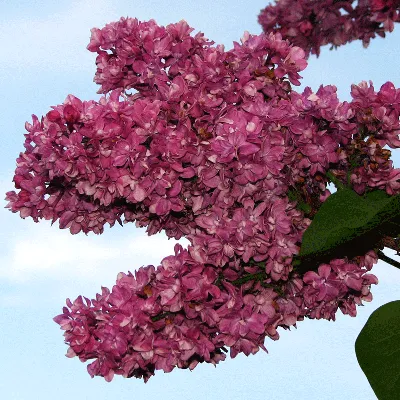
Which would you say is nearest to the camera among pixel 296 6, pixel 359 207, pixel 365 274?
pixel 359 207

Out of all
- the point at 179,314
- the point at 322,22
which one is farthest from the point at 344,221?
the point at 322,22

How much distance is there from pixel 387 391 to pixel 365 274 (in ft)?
1.55

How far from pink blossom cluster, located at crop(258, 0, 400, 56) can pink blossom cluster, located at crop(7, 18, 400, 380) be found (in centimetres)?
159

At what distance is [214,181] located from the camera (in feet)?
8.48

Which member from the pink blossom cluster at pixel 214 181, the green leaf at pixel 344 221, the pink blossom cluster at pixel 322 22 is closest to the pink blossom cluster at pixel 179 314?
the pink blossom cluster at pixel 214 181

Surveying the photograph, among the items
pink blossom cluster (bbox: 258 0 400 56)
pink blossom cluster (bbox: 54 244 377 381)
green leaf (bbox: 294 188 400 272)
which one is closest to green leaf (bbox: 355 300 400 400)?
pink blossom cluster (bbox: 54 244 377 381)

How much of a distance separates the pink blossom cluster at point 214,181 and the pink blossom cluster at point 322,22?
1595 millimetres

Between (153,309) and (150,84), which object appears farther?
(150,84)

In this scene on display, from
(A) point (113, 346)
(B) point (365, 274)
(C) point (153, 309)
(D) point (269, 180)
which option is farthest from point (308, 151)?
(A) point (113, 346)

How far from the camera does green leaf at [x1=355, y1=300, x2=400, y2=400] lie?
256 cm

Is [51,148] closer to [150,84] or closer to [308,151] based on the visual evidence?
[150,84]

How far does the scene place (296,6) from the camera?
4398 mm

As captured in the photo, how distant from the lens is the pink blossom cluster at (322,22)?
4340 mm

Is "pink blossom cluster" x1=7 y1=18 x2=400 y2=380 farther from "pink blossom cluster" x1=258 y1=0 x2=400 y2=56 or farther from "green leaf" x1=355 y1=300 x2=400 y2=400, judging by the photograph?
"pink blossom cluster" x1=258 y1=0 x2=400 y2=56
